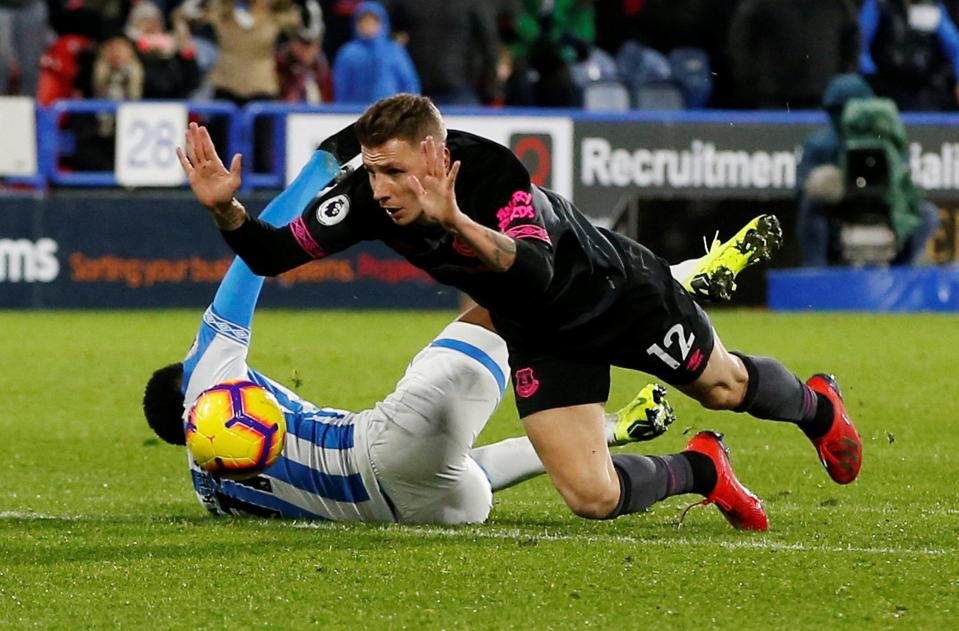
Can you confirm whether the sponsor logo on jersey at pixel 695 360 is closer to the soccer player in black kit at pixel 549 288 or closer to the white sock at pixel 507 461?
the soccer player in black kit at pixel 549 288

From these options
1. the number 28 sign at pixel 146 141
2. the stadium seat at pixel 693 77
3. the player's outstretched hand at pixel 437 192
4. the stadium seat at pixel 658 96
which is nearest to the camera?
the player's outstretched hand at pixel 437 192

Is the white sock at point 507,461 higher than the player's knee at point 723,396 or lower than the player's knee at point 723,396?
lower

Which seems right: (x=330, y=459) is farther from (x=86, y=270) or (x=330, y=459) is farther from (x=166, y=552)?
(x=86, y=270)

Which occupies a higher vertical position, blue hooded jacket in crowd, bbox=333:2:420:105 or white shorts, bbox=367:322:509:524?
blue hooded jacket in crowd, bbox=333:2:420:105

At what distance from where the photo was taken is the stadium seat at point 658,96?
1752cm

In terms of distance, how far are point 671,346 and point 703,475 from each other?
43 cm

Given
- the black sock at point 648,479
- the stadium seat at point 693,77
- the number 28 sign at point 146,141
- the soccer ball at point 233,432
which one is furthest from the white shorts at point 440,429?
the stadium seat at point 693,77

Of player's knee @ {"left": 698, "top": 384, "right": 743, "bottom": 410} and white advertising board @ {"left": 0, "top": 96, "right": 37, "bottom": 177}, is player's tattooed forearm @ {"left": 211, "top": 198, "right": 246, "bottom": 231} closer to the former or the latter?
player's knee @ {"left": 698, "top": 384, "right": 743, "bottom": 410}

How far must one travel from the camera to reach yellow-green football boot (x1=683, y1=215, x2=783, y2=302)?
7.13 m

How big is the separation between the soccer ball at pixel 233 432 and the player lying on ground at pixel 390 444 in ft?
0.67

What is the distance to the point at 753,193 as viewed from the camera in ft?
52.9

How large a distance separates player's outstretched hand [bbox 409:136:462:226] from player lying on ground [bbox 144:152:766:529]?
1053 millimetres

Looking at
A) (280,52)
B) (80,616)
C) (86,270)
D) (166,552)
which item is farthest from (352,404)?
(280,52)

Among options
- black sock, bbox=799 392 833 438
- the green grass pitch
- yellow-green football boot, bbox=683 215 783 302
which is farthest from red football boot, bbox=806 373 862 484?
yellow-green football boot, bbox=683 215 783 302
